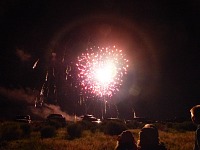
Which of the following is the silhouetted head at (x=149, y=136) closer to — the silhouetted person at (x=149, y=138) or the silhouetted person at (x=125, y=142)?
the silhouetted person at (x=149, y=138)

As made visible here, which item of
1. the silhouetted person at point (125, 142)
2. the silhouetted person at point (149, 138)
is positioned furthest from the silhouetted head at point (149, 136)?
the silhouetted person at point (125, 142)

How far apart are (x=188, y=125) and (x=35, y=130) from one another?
1845cm

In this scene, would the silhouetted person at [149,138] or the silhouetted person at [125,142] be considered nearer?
the silhouetted person at [149,138]

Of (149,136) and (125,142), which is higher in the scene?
(149,136)

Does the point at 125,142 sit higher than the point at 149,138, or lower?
lower

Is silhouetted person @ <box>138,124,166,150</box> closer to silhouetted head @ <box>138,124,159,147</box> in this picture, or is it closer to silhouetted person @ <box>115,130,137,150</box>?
silhouetted head @ <box>138,124,159,147</box>

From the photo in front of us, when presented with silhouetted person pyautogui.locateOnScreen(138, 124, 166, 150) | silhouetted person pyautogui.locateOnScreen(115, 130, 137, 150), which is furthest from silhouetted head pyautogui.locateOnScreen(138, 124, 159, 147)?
silhouetted person pyautogui.locateOnScreen(115, 130, 137, 150)

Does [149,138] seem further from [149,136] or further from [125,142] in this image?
[125,142]

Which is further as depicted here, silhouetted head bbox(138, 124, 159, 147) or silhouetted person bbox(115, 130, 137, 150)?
silhouetted person bbox(115, 130, 137, 150)

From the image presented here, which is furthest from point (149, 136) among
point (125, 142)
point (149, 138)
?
point (125, 142)

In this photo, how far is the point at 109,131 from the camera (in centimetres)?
2814

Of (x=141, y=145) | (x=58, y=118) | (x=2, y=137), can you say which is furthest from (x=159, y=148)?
(x=58, y=118)

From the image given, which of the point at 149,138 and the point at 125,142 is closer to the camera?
the point at 149,138

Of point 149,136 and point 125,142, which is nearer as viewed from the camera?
point 149,136
